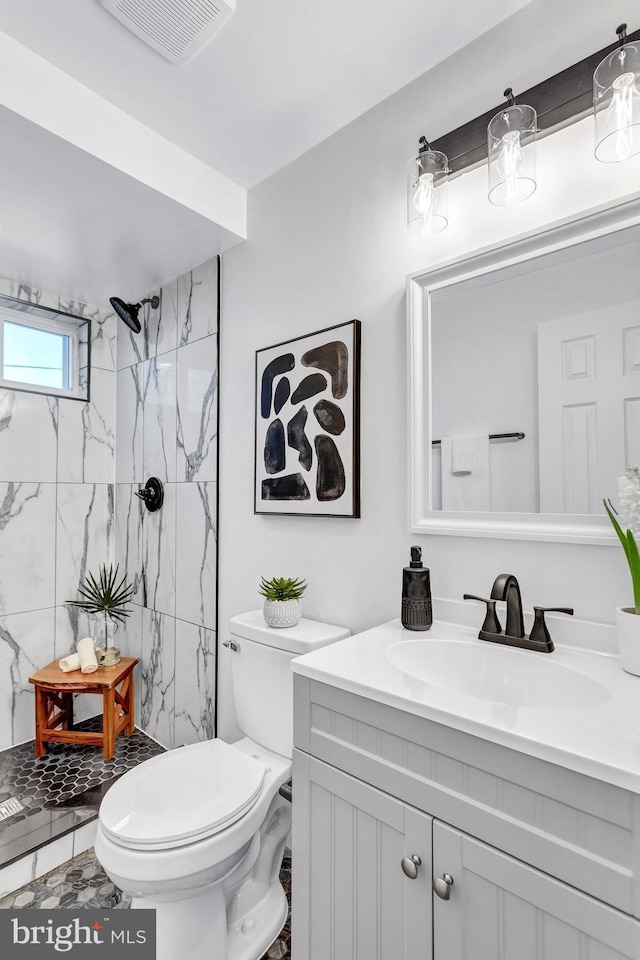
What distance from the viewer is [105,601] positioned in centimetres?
244

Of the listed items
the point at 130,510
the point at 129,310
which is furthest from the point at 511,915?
the point at 129,310

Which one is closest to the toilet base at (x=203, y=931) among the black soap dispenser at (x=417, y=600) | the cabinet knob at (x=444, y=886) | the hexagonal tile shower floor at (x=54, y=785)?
the hexagonal tile shower floor at (x=54, y=785)

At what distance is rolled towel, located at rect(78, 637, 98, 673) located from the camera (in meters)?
2.27

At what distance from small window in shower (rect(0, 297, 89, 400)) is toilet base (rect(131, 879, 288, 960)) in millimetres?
2140

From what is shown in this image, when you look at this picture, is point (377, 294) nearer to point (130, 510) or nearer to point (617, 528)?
point (617, 528)

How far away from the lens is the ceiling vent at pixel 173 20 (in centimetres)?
123

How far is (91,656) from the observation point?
229 cm

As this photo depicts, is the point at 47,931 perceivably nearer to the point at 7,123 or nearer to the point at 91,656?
the point at 91,656

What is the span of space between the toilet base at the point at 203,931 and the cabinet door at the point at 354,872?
1.01ft

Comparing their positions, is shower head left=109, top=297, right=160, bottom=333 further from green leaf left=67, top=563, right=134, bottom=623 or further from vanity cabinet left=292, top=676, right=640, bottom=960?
vanity cabinet left=292, top=676, right=640, bottom=960

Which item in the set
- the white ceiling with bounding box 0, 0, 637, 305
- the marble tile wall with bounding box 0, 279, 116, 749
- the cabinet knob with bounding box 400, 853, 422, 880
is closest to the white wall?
the white ceiling with bounding box 0, 0, 637, 305

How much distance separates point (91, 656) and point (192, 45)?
2.30m

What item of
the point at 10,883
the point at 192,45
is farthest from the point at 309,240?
the point at 10,883

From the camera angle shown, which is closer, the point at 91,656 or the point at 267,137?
the point at 267,137
